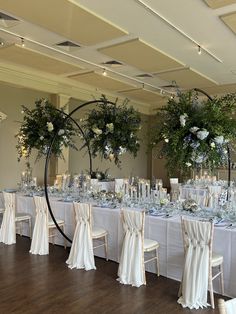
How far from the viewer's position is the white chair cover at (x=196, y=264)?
3.82 m

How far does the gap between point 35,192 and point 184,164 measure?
12.8ft

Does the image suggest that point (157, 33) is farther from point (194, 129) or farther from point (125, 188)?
point (125, 188)

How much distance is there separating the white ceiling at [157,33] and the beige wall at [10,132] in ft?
8.09

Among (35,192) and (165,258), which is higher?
(35,192)

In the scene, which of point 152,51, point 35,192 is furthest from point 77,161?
point 152,51

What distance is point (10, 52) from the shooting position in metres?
7.95

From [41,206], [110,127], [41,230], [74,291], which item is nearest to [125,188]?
[110,127]

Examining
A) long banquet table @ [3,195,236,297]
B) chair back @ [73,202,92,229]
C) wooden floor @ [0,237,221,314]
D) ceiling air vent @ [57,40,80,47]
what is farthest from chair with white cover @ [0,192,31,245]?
ceiling air vent @ [57,40,80,47]

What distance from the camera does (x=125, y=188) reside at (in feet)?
21.1

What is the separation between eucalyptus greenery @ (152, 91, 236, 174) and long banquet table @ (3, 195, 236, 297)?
892 millimetres

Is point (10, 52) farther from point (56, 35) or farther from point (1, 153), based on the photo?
point (1, 153)

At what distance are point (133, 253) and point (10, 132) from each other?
287 inches

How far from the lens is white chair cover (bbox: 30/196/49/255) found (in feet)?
18.9

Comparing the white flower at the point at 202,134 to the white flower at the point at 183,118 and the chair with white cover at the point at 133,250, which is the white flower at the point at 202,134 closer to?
the white flower at the point at 183,118
